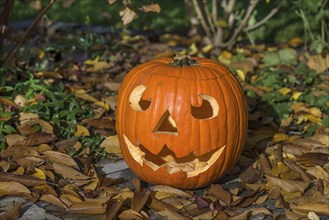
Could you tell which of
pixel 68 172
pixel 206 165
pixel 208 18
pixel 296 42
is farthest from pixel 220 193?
pixel 296 42

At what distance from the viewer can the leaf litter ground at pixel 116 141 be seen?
3.16 metres

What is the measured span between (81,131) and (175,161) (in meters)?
0.84

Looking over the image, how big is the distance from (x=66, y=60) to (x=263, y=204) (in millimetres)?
2570

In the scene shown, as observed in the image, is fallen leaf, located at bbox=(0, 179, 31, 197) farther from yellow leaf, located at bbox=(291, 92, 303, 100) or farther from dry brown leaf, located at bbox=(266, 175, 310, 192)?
yellow leaf, located at bbox=(291, 92, 303, 100)

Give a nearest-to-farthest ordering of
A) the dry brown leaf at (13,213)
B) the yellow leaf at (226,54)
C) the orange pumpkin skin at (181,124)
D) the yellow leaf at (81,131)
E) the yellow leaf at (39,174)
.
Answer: the dry brown leaf at (13,213)
the orange pumpkin skin at (181,124)
the yellow leaf at (39,174)
the yellow leaf at (81,131)
the yellow leaf at (226,54)

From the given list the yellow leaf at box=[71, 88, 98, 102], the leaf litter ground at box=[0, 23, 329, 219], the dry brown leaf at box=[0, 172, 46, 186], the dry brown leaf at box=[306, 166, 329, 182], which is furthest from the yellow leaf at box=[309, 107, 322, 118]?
the dry brown leaf at box=[0, 172, 46, 186]

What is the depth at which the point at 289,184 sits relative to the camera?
3385 millimetres

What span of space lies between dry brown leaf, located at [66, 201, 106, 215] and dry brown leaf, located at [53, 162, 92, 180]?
12.5 inches

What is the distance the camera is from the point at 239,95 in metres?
3.38

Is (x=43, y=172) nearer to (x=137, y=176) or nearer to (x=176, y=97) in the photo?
(x=137, y=176)

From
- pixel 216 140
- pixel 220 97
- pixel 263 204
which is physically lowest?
pixel 263 204

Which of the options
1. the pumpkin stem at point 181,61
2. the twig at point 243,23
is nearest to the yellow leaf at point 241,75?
the twig at point 243,23

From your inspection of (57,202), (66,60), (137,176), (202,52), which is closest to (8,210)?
(57,202)

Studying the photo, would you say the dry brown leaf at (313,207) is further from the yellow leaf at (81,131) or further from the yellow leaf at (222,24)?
the yellow leaf at (222,24)
